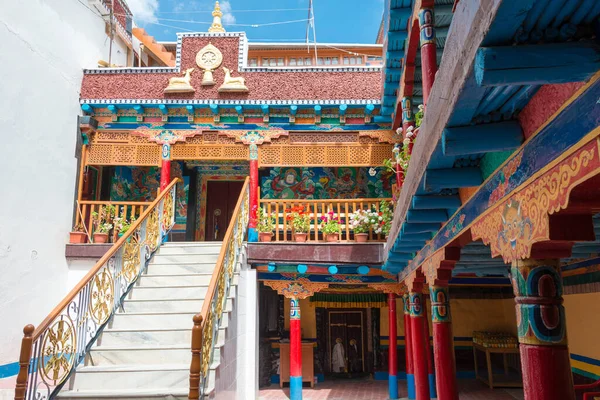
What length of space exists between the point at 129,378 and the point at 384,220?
5.15 metres

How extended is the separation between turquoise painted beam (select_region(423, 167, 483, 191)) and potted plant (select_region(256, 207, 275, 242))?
19.7 feet

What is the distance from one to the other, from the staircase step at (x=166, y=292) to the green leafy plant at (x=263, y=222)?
216cm

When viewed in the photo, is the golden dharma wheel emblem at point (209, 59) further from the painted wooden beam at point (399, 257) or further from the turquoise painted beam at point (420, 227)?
the turquoise painted beam at point (420, 227)

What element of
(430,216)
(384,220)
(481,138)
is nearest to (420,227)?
(430,216)

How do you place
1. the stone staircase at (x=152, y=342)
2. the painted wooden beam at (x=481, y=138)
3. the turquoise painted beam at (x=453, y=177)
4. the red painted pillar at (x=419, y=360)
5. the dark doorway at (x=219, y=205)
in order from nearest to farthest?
the painted wooden beam at (x=481, y=138) → the turquoise painted beam at (x=453, y=177) → the stone staircase at (x=152, y=342) → the red painted pillar at (x=419, y=360) → the dark doorway at (x=219, y=205)

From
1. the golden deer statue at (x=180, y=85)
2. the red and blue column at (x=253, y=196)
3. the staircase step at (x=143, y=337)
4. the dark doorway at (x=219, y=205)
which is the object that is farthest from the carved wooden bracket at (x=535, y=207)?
the dark doorway at (x=219, y=205)

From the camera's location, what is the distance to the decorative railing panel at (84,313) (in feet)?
14.6

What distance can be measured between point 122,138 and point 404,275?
21.3ft

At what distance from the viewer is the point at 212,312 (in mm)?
5215

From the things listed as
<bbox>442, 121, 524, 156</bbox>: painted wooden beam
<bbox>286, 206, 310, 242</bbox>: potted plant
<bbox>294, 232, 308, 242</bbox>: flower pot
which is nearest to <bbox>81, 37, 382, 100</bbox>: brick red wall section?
<bbox>286, 206, 310, 242</bbox>: potted plant

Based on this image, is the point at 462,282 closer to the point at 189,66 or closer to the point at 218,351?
the point at 218,351

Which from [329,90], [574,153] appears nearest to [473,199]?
[574,153]

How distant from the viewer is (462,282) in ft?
34.0

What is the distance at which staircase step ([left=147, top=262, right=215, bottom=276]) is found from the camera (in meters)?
7.48
